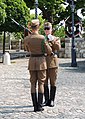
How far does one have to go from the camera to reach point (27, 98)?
877 cm

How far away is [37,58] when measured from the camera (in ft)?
23.4

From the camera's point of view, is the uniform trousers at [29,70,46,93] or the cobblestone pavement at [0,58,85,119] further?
the uniform trousers at [29,70,46,93]

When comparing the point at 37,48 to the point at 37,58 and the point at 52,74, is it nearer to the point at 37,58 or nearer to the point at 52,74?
the point at 37,58

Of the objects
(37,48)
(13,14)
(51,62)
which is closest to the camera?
(37,48)

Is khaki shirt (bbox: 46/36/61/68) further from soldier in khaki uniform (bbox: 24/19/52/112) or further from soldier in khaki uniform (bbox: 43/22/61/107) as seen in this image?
soldier in khaki uniform (bbox: 24/19/52/112)

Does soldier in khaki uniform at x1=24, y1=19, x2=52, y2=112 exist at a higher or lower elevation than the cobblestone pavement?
higher

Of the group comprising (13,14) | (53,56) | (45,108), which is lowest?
(45,108)

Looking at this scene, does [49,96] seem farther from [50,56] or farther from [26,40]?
[26,40]

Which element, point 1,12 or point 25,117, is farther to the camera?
point 1,12

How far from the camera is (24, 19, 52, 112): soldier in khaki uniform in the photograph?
7082 mm

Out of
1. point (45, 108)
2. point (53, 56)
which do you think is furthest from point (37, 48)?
point (45, 108)

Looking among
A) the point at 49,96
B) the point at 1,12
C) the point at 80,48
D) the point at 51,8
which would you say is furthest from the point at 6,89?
the point at 51,8

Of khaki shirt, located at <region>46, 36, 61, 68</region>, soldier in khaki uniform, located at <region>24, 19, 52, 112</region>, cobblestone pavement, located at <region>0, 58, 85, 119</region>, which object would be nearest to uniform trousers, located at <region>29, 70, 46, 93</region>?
soldier in khaki uniform, located at <region>24, 19, 52, 112</region>

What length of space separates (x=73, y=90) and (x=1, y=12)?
12797 millimetres
